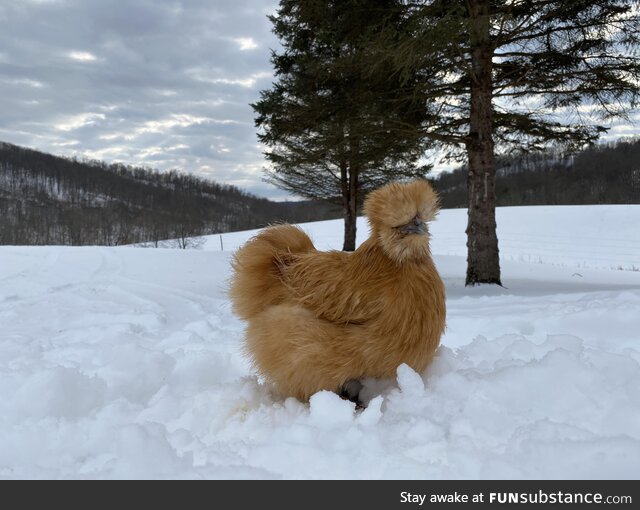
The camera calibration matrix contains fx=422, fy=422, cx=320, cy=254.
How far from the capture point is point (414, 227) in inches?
83.7

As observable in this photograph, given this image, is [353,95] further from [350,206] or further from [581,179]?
[581,179]

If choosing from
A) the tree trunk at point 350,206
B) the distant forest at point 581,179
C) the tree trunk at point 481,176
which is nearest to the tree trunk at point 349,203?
the tree trunk at point 350,206

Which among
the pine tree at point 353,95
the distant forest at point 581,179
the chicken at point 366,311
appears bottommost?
the chicken at point 366,311

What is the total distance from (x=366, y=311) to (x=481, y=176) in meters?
7.39

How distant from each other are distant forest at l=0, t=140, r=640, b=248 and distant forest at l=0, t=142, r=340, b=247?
0.14 meters

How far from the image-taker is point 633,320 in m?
3.67

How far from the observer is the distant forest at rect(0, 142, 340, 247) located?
45.5m

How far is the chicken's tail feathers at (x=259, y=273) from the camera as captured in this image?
2.45 metres

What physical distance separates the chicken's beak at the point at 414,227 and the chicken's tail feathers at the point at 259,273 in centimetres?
73

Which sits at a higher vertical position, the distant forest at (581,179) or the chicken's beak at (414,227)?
the distant forest at (581,179)
